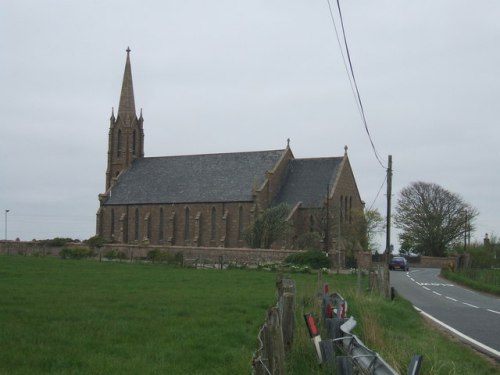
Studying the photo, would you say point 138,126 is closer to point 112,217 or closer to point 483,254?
point 112,217

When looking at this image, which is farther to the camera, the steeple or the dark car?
the steeple

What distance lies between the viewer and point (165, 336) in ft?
40.2

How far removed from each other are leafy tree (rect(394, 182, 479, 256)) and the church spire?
37.0m

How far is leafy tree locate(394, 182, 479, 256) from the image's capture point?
88188 mm

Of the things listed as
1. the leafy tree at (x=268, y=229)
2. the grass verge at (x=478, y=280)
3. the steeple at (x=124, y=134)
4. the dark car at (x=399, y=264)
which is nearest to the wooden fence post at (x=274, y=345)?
the grass verge at (x=478, y=280)

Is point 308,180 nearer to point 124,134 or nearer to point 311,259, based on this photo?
point 311,259

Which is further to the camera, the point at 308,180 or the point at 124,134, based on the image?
the point at 124,134

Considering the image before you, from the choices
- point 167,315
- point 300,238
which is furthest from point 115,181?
point 167,315

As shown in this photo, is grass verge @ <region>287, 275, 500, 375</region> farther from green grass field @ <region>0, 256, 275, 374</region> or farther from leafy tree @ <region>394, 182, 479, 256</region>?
leafy tree @ <region>394, 182, 479, 256</region>

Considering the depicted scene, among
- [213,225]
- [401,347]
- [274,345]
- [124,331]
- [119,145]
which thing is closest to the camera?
[274,345]

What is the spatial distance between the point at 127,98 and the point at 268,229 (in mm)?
28643

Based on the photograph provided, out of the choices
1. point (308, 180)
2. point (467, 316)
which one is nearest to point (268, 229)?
point (308, 180)

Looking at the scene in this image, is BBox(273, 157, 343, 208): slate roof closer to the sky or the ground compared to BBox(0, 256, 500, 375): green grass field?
closer to the sky

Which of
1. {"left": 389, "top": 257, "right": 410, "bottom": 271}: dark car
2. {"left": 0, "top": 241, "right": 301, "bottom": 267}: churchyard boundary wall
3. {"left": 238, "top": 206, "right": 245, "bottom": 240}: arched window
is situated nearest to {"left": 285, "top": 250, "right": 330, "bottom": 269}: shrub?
{"left": 0, "top": 241, "right": 301, "bottom": 267}: churchyard boundary wall
